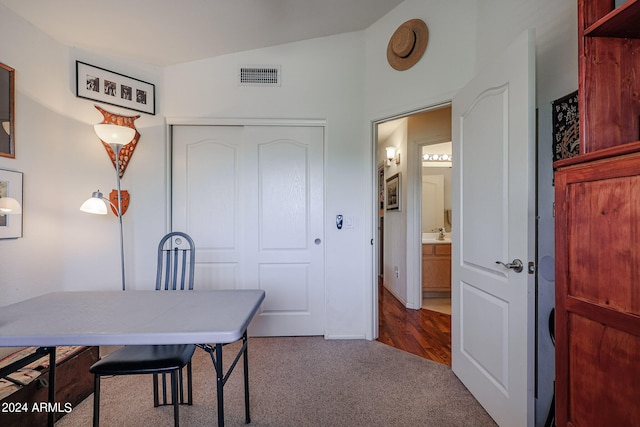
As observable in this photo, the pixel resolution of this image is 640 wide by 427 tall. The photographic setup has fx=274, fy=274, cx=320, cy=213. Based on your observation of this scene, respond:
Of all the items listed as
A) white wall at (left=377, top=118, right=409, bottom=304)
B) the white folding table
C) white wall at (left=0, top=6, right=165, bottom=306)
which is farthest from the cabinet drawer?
white wall at (left=0, top=6, right=165, bottom=306)

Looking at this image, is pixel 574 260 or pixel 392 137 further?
pixel 392 137

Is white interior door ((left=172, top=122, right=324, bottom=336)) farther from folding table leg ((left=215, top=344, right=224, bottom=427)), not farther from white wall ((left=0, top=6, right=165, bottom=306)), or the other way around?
folding table leg ((left=215, top=344, right=224, bottom=427))

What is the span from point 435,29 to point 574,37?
3.43 feet

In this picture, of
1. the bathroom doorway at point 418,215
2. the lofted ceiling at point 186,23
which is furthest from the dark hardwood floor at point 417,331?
the lofted ceiling at point 186,23

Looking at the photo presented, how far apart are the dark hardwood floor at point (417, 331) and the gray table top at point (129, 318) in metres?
1.61

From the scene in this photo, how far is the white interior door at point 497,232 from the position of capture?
1.28 metres

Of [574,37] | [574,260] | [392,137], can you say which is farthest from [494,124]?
[392,137]

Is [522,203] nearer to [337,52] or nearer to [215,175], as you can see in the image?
[337,52]

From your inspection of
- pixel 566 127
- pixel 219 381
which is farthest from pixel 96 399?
pixel 566 127

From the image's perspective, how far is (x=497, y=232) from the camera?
1467mm

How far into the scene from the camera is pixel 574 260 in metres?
0.81

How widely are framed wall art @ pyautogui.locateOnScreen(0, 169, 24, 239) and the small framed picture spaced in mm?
3596

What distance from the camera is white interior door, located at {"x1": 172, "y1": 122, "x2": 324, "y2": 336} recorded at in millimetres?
2598

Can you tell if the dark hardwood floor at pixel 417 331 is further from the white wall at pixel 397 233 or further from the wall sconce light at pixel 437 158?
the wall sconce light at pixel 437 158
